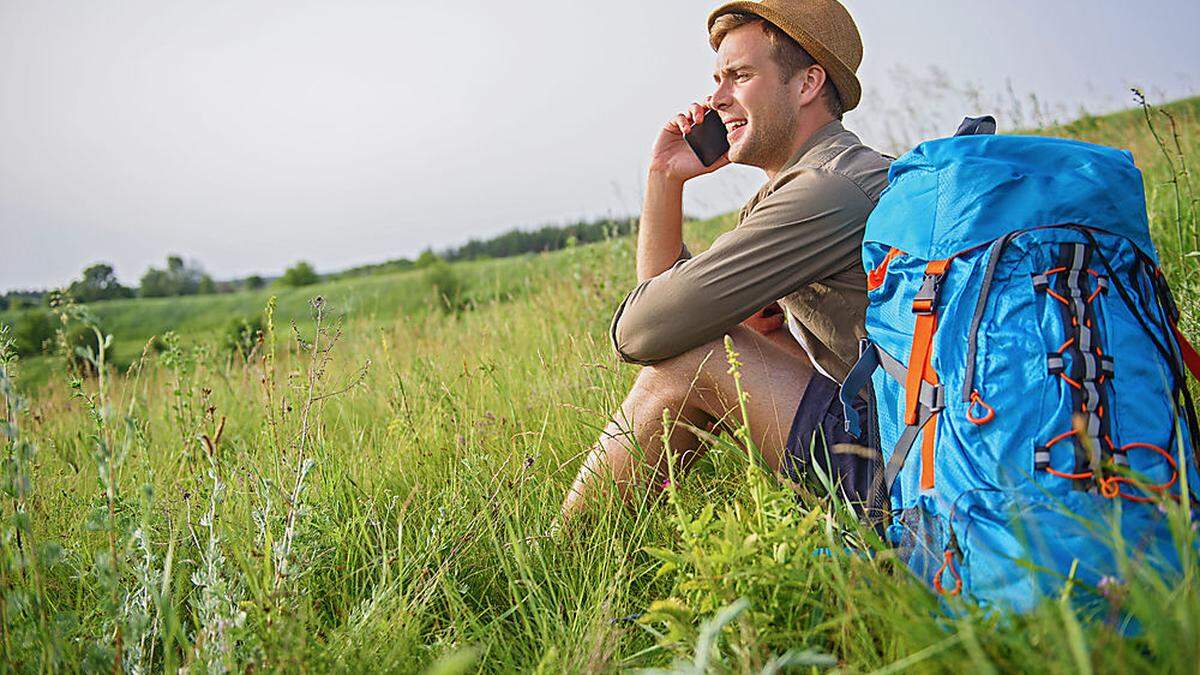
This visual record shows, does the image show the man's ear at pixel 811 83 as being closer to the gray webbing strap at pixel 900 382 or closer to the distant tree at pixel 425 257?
the gray webbing strap at pixel 900 382

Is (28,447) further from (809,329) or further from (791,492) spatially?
(809,329)

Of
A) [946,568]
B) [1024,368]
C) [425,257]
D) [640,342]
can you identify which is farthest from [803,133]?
[425,257]

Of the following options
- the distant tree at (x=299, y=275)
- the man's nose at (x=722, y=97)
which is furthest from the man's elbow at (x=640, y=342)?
the distant tree at (x=299, y=275)

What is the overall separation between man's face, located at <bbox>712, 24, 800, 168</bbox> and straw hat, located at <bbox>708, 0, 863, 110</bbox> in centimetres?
8

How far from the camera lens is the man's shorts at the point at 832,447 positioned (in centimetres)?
218

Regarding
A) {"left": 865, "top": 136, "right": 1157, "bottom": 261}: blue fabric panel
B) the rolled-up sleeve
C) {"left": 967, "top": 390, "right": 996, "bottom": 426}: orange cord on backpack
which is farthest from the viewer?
the rolled-up sleeve

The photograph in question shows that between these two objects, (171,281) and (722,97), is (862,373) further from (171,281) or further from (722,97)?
(171,281)

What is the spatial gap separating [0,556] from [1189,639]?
2004mm

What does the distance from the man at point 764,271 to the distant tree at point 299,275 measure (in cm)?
4016

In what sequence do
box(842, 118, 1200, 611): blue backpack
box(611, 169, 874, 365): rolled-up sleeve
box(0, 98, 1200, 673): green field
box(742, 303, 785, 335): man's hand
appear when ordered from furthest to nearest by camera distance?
1. box(742, 303, 785, 335): man's hand
2. box(611, 169, 874, 365): rolled-up sleeve
3. box(842, 118, 1200, 611): blue backpack
4. box(0, 98, 1200, 673): green field

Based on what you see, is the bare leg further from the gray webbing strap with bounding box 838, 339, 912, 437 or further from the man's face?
the man's face

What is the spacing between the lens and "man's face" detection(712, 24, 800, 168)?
2719mm

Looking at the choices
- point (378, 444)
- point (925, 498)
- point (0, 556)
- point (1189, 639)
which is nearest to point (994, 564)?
point (925, 498)

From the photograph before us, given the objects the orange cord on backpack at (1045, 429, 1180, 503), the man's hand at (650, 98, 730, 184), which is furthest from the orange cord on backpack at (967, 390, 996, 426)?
the man's hand at (650, 98, 730, 184)
